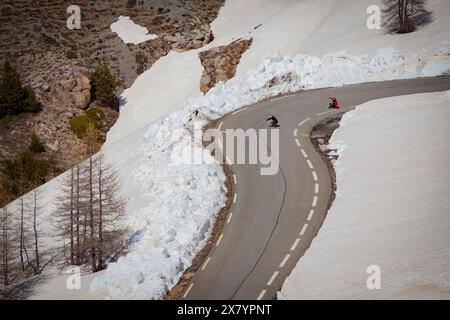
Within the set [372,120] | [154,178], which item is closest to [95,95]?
[154,178]

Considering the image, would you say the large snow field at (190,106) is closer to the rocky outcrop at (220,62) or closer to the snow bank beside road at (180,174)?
the snow bank beside road at (180,174)

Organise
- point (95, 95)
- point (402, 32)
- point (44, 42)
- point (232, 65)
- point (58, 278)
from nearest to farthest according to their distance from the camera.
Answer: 1. point (58, 278)
2. point (402, 32)
3. point (232, 65)
4. point (95, 95)
5. point (44, 42)

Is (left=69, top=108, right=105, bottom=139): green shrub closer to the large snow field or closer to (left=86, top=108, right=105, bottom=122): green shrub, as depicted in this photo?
(left=86, top=108, right=105, bottom=122): green shrub

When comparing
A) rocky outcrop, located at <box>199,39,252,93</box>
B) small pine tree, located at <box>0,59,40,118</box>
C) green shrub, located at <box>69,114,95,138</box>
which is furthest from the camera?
small pine tree, located at <box>0,59,40,118</box>

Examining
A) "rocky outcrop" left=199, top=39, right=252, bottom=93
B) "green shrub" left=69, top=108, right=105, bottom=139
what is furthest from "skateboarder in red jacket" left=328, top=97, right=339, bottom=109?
"green shrub" left=69, top=108, right=105, bottom=139

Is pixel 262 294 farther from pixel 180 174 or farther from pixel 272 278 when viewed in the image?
pixel 180 174

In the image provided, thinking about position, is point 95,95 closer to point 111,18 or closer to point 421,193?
point 111,18

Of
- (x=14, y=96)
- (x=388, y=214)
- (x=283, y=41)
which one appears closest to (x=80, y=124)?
(x=14, y=96)
